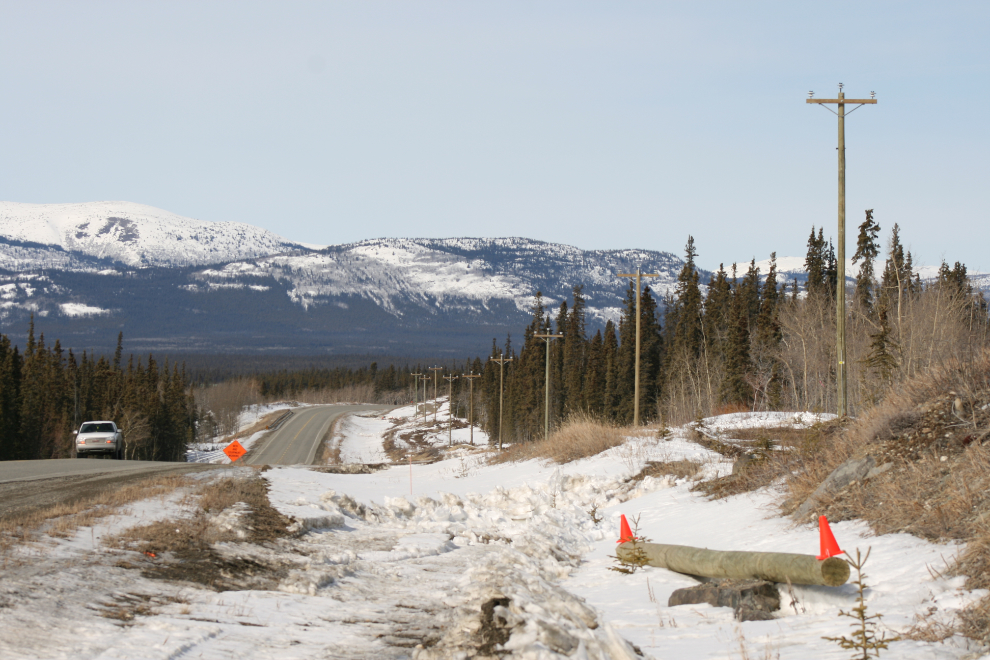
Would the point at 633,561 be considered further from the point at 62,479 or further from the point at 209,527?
the point at 62,479

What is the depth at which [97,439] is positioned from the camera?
106 ft

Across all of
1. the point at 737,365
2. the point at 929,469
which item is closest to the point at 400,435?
the point at 737,365

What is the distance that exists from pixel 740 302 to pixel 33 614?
2766 inches

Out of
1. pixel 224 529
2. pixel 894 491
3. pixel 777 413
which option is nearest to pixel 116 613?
pixel 224 529

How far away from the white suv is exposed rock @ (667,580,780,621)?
29.7 meters

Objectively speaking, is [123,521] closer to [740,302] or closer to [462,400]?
[740,302]

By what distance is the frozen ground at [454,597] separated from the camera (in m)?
6.61

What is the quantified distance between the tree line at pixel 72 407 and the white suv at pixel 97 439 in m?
37.5

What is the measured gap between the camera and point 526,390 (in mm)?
96062

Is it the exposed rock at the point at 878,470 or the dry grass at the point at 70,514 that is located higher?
the exposed rock at the point at 878,470

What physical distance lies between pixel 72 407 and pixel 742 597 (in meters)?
96.2

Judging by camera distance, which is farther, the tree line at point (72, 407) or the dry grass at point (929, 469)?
the tree line at point (72, 407)

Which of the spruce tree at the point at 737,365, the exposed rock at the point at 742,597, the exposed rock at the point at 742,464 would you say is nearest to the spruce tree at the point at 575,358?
the spruce tree at the point at 737,365

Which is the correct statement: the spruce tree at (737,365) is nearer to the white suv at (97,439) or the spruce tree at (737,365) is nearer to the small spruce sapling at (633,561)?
the white suv at (97,439)
